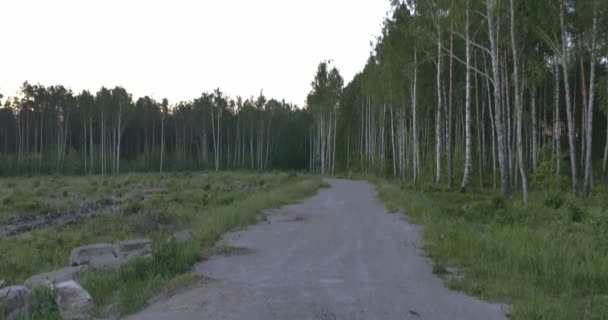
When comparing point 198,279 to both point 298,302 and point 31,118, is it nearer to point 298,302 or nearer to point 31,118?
point 298,302

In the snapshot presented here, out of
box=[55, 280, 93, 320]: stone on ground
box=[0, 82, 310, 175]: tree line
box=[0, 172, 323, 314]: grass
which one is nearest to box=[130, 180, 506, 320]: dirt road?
box=[0, 172, 323, 314]: grass

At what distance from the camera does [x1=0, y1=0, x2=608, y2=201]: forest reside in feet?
66.1

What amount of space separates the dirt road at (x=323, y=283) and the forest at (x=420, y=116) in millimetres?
9551

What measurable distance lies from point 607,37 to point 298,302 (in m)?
21.1

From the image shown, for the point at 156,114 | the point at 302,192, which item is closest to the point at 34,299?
the point at 302,192

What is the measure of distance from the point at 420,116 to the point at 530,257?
116 feet

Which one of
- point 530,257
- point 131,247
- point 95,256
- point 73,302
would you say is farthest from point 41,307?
point 530,257

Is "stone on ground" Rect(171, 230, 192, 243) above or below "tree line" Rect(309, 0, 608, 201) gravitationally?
below

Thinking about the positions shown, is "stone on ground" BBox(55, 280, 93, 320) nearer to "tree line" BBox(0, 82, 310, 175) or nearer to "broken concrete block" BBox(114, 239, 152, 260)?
"broken concrete block" BBox(114, 239, 152, 260)

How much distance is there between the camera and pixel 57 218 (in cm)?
1745

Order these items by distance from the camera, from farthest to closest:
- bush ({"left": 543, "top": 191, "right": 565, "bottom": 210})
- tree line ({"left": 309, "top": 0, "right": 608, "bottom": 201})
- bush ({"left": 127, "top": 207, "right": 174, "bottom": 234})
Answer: tree line ({"left": 309, "top": 0, "right": 608, "bottom": 201}), bush ({"left": 543, "top": 191, "right": 565, "bottom": 210}), bush ({"left": 127, "top": 207, "right": 174, "bottom": 234})

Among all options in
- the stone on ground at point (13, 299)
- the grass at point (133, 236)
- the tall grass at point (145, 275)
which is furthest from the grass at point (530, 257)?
the stone on ground at point (13, 299)

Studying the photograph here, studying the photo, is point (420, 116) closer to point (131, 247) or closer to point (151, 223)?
point (151, 223)

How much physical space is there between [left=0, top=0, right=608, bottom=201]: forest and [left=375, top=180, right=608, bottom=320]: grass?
5.46 meters
